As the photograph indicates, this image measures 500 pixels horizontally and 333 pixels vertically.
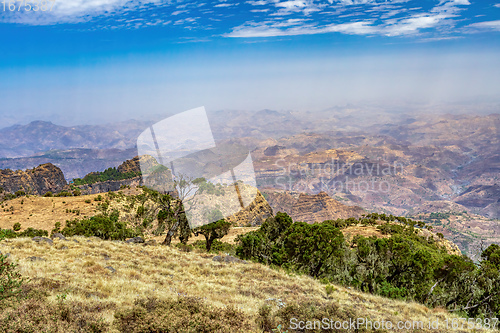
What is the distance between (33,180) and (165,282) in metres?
116

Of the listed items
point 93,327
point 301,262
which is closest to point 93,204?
point 301,262

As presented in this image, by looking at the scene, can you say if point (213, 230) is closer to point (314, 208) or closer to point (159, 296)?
point (159, 296)

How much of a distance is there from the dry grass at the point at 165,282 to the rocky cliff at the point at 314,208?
429 feet

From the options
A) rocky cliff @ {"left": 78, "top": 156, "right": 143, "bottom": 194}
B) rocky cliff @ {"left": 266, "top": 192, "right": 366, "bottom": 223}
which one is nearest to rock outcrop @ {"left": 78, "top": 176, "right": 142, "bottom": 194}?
rocky cliff @ {"left": 78, "top": 156, "right": 143, "bottom": 194}

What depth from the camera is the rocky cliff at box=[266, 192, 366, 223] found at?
14600cm

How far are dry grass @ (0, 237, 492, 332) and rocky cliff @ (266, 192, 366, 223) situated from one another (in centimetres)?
13065

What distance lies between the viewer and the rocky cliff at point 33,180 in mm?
91250

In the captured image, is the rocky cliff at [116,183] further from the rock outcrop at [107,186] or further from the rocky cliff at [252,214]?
the rocky cliff at [252,214]

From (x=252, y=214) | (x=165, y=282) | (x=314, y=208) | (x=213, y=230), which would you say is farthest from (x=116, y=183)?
(x=165, y=282)

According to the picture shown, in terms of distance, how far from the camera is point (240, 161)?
12.1m

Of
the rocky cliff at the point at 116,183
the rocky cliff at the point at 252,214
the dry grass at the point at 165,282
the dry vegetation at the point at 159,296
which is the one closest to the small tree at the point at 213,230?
the dry vegetation at the point at 159,296

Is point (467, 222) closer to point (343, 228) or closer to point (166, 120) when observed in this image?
point (343, 228)

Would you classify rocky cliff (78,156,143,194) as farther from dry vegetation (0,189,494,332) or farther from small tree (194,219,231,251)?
dry vegetation (0,189,494,332)

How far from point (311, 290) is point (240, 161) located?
23.5 ft
